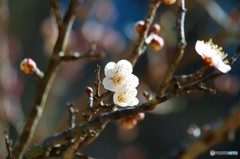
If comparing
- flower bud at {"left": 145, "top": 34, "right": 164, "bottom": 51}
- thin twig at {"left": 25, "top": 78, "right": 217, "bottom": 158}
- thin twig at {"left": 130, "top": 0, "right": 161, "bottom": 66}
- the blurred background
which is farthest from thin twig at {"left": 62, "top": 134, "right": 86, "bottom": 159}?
the blurred background

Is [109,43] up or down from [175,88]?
down

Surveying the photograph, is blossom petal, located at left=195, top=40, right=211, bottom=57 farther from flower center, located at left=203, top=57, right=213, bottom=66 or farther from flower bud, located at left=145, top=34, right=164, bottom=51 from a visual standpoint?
flower bud, located at left=145, top=34, right=164, bottom=51

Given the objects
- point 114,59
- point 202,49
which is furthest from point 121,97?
point 114,59

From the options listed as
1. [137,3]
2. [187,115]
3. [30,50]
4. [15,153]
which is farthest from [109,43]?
[15,153]

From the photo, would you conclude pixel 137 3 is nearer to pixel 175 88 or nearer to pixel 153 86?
pixel 153 86

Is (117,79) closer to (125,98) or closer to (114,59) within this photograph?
(125,98)

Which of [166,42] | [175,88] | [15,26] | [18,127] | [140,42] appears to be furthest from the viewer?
[15,26]
